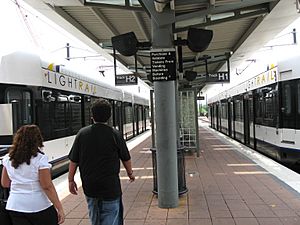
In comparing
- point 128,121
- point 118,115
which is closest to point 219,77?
point 118,115

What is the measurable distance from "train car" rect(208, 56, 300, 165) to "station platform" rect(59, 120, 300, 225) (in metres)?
0.78

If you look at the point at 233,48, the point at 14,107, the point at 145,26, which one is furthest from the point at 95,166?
the point at 233,48

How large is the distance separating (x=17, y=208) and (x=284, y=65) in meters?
9.00

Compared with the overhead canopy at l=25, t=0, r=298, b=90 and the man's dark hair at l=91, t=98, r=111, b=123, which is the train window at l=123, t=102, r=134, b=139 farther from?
the man's dark hair at l=91, t=98, r=111, b=123

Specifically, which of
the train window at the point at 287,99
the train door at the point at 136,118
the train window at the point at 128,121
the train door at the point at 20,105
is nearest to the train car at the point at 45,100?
the train door at the point at 20,105

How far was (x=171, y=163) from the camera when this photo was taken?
659 centimetres

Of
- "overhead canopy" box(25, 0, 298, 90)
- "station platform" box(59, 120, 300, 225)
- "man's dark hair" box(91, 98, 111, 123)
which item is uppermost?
"overhead canopy" box(25, 0, 298, 90)

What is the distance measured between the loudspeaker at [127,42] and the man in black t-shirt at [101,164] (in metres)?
2.88

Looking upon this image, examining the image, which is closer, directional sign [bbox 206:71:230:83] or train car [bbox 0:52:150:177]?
train car [bbox 0:52:150:177]

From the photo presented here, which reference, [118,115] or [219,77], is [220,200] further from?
[118,115]

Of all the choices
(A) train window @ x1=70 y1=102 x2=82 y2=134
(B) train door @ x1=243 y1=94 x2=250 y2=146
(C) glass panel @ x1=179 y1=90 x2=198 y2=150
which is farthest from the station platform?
(B) train door @ x1=243 y1=94 x2=250 y2=146

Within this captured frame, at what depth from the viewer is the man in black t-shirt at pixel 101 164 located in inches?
156

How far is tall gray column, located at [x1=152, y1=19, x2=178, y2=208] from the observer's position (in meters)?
6.57

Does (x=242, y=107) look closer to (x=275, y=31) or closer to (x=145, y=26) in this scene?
(x=275, y=31)
